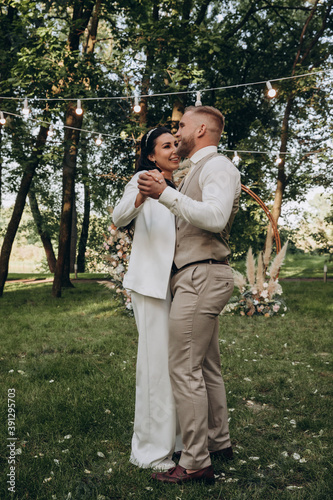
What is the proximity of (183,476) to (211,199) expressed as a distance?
152cm

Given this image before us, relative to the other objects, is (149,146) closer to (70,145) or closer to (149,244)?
(149,244)

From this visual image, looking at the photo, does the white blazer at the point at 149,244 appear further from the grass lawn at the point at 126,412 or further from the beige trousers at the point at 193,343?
the grass lawn at the point at 126,412

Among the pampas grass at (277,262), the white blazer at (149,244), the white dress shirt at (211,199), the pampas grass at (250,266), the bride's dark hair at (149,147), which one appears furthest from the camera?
the pampas grass at (250,266)

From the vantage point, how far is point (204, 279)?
8.13 ft

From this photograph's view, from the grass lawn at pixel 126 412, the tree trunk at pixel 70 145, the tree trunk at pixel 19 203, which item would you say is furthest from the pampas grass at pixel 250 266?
the tree trunk at pixel 19 203

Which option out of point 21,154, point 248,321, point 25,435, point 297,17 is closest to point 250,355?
point 248,321

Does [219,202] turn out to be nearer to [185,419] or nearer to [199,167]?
[199,167]

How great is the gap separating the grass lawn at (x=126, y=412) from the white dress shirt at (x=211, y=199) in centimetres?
145

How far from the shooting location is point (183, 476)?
2.49 meters

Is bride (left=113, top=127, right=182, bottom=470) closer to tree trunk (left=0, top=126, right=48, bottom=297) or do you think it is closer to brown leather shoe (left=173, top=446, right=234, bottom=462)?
brown leather shoe (left=173, top=446, right=234, bottom=462)

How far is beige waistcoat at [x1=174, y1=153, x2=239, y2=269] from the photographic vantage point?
8.23ft

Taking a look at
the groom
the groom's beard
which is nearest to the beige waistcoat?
the groom

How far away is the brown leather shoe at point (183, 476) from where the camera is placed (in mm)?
2479

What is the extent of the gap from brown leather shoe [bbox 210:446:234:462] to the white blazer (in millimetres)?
1105
